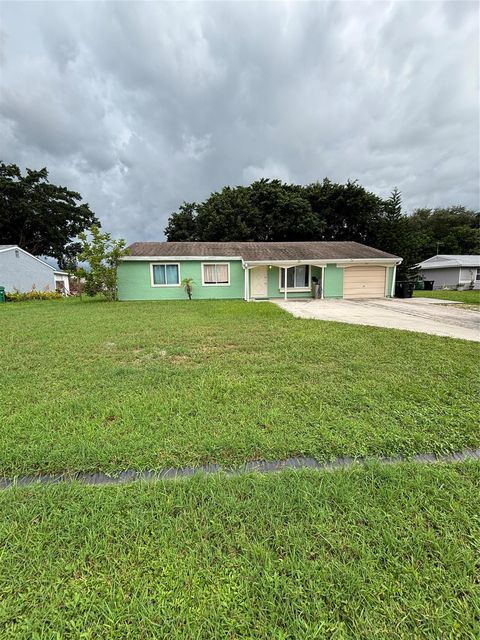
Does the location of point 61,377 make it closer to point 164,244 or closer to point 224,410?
point 224,410

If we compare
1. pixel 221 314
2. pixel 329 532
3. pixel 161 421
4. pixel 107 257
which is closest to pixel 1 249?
pixel 107 257

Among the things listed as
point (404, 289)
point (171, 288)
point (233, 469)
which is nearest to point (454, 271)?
point (404, 289)

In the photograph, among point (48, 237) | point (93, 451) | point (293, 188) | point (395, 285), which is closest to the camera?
point (93, 451)

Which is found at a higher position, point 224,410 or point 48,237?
point 48,237

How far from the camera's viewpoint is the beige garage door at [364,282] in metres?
16.5

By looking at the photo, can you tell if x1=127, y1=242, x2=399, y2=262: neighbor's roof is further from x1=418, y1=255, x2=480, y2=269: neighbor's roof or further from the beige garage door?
x1=418, y1=255, x2=480, y2=269: neighbor's roof

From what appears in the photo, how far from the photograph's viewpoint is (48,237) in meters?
32.4

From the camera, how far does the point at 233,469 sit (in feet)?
7.46

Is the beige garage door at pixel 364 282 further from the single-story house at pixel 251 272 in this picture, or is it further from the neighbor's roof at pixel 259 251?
the neighbor's roof at pixel 259 251

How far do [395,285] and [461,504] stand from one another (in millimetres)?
17246

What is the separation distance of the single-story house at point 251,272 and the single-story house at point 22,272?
1037 centimetres

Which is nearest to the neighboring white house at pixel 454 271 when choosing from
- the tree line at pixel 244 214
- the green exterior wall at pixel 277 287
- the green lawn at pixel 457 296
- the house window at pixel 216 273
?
the tree line at pixel 244 214

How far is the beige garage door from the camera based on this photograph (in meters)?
16.5

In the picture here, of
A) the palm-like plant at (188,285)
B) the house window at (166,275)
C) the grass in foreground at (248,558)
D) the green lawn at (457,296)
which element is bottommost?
the grass in foreground at (248,558)
